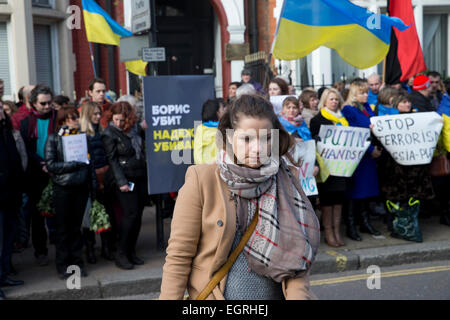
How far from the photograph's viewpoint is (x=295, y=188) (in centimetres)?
267

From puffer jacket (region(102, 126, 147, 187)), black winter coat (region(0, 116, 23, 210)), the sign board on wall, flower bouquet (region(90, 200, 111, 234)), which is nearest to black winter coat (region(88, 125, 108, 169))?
puffer jacket (region(102, 126, 147, 187))

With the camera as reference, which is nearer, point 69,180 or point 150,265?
point 69,180

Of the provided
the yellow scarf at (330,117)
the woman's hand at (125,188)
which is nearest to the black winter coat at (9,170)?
the woman's hand at (125,188)

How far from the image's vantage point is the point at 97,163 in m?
6.96

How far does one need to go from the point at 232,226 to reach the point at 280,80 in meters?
5.81

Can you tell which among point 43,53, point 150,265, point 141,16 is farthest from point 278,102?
point 43,53

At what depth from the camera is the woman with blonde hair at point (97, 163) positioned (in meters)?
6.84

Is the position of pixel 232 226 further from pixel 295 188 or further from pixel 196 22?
pixel 196 22

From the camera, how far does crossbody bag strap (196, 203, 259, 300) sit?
2.50 m

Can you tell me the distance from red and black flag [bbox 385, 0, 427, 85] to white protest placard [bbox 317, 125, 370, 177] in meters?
2.10

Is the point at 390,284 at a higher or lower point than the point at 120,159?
lower

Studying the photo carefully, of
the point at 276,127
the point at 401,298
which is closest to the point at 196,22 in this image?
the point at 401,298

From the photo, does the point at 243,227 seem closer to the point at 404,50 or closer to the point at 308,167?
the point at 308,167

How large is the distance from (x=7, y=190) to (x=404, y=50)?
6031mm
